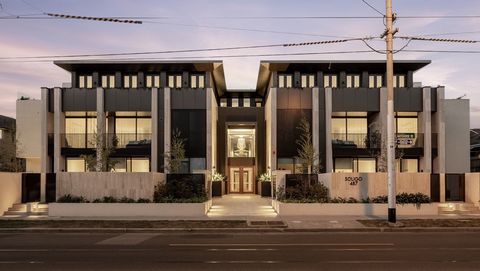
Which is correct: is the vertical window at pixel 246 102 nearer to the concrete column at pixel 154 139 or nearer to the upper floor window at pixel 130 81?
the upper floor window at pixel 130 81

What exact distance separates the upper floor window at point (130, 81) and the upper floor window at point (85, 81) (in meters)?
2.75

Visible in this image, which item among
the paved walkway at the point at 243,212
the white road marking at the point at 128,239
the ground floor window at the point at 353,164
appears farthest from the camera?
the ground floor window at the point at 353,164

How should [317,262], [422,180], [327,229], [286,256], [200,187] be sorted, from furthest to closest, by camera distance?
[200,187] → [422,180] → [327,229] → [286,256] → [317,262]

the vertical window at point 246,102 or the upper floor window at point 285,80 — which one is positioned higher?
the upper floor window at point 285,80

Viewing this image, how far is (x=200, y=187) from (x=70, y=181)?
6.52 meters

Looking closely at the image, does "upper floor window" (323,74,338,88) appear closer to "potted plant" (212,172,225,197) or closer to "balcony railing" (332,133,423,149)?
"balcony railing" (332,133,423,149)

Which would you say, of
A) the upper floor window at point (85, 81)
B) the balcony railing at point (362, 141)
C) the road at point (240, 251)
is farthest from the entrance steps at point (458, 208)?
the upper floor window at point (85, 81)

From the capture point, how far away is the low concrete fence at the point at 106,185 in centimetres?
2734

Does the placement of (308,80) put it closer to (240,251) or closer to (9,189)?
(9,189)

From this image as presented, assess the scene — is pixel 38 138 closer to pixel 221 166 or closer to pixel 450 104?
pixel 221 166

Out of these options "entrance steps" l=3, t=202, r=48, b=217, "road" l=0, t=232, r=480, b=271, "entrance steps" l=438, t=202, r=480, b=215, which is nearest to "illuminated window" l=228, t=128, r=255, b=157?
"entrance steps" l=3, t=202, r=48, b=217

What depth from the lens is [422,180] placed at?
27.2m

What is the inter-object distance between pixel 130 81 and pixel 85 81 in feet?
12.2

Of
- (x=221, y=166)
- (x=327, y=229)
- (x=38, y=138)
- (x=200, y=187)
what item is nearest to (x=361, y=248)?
(x=327, y=229)
